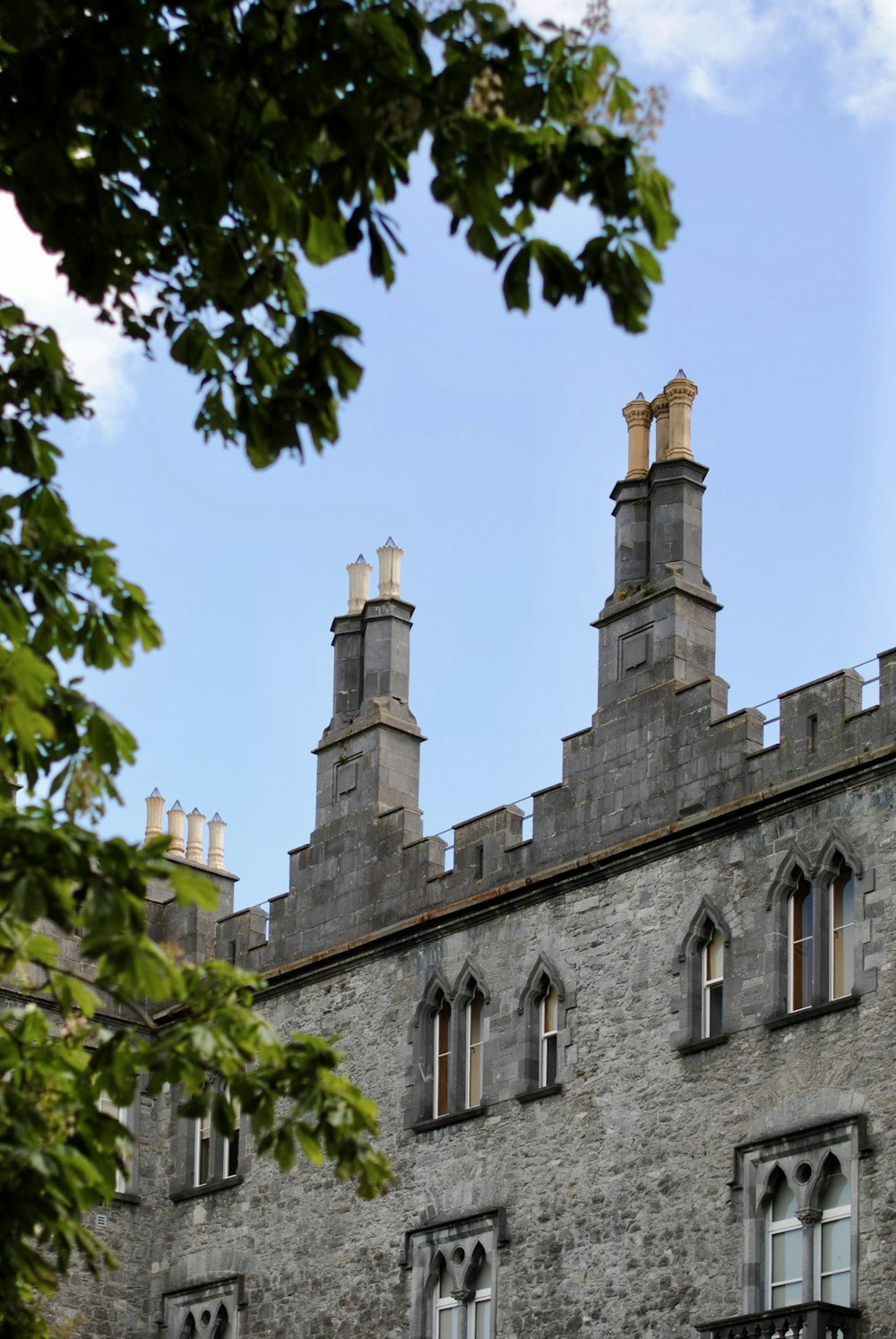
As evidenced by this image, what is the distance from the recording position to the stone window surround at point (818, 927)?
22219 mm

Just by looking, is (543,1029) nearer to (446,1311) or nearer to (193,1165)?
(446,1311)

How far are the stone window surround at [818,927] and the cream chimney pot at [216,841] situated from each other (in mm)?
14588

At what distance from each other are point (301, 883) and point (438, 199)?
68.4 feet

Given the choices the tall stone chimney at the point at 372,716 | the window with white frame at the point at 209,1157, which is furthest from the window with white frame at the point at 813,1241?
the window with white frame at the point at 209,1157

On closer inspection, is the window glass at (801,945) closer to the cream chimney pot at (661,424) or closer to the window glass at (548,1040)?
the window glass at (548,1040)

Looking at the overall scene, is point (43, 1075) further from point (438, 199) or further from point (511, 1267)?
point (511, 1267)

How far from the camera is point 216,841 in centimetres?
3672

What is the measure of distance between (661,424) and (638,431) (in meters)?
0.37

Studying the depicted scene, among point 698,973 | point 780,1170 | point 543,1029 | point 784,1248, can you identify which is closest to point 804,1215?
point 784,1248

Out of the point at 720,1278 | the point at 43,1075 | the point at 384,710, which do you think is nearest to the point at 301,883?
the point at 384,710

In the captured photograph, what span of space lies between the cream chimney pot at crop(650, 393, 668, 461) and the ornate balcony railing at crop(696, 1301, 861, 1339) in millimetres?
9060

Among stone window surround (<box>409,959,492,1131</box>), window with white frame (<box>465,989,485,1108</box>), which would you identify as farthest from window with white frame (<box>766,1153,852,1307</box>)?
window with white frame (<box>465,989,485,1108</box>)

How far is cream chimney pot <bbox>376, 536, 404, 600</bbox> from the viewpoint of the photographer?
29.8 m

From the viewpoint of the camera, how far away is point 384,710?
28.8 metres
